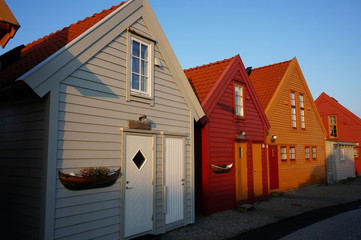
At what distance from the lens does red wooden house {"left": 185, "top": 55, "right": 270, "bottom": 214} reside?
33.3 feet

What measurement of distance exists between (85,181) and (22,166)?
4.26 feet

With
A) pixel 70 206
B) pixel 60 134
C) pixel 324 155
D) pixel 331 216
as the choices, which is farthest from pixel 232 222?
pixel 324 155

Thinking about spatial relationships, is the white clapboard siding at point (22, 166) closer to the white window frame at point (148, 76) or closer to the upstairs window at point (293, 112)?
the white window frame at point (148, 76)

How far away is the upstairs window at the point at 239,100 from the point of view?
39.9 ft

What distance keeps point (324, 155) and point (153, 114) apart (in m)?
16.6

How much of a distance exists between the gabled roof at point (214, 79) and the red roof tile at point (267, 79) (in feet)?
9.03

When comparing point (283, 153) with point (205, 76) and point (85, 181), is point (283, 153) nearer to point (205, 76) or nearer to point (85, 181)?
point (205, 76)

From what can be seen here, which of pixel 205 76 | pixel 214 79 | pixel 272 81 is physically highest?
pixel 272 81

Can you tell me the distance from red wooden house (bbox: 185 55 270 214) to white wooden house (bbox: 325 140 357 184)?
9.60 meters

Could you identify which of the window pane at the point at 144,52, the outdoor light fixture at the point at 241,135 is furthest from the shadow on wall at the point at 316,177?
the window pane at the point at 144,52

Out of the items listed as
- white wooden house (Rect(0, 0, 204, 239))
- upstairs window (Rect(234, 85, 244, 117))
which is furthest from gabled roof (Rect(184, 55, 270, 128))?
white wooden house (Rect(0, 0, 204, 239))

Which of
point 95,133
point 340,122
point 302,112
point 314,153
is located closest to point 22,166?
point 95,133

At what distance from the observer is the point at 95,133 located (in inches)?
244

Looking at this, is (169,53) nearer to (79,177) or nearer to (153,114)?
(153,114)
